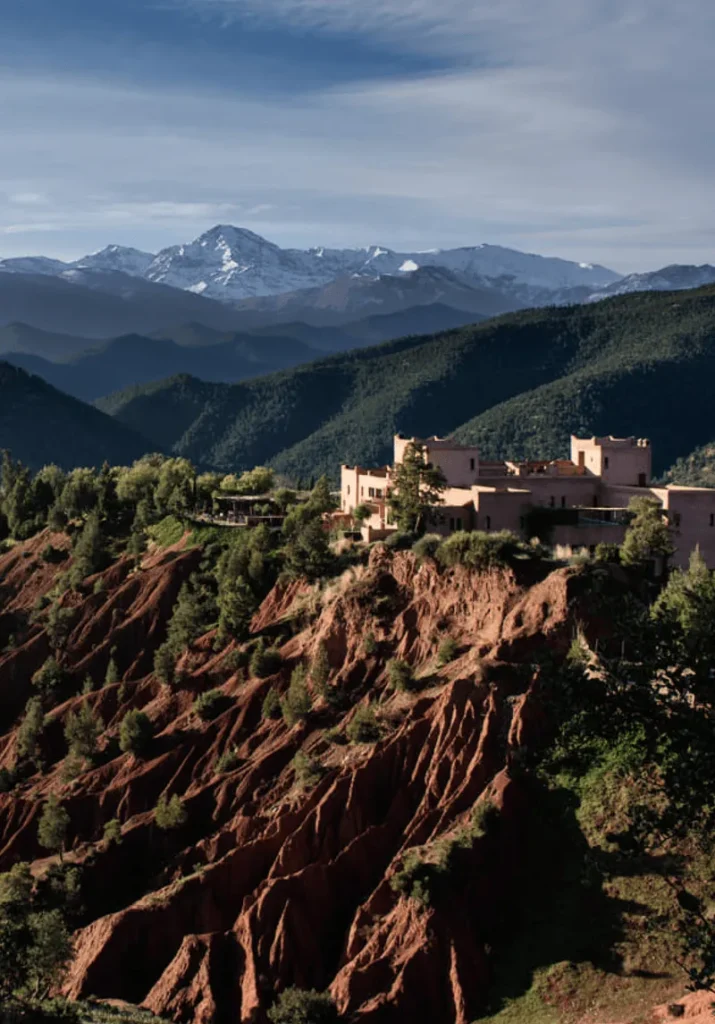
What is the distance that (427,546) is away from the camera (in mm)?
52094

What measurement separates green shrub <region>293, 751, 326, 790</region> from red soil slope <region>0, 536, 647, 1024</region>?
1.08ft

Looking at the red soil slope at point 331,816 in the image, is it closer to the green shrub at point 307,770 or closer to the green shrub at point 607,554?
the green shrub at point 307,770

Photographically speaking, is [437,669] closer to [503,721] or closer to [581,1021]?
[503,721]

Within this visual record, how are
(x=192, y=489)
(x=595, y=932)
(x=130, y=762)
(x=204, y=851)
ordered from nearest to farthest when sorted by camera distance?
(x=595, y=932)
(x=204, y=851)
(x=130, y=762)
(x=192, y=489)

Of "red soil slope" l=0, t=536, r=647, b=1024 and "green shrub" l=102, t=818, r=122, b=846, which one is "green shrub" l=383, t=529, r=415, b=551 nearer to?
"red soil slope" l=0, t=536, r=647, b=1024

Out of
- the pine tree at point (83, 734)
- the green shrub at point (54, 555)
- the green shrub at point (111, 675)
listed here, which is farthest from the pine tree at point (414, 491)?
the green shrub at point (54, 555)

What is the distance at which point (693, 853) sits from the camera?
127 feet

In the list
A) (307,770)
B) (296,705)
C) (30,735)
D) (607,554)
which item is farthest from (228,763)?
(607,554)

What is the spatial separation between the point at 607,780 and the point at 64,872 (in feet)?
61.6

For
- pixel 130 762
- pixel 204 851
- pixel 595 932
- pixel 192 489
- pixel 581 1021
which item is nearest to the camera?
pixel 581 1021

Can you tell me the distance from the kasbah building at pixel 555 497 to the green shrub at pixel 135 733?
1101 centimetres

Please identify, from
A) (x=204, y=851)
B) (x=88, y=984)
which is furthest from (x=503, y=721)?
(x=88, y=984)

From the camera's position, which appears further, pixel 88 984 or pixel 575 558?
pixel 575 558

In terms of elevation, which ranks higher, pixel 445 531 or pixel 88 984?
pixel 445 531
